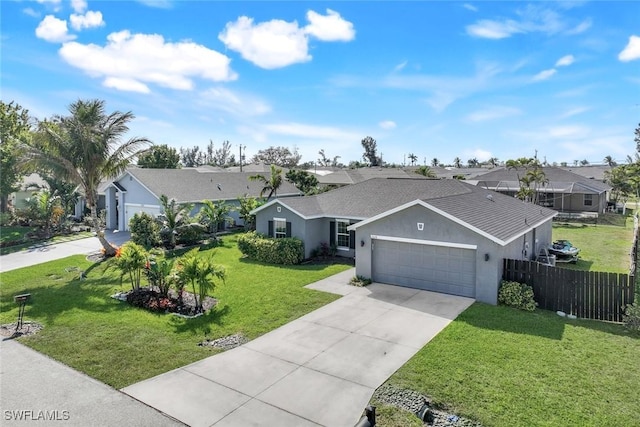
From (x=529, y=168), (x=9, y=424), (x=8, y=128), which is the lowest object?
(x=9, y=424)

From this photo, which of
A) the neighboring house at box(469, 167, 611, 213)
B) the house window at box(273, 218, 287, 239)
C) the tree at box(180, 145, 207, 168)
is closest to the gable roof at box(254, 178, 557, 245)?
the house window at box(273, 218, 287, 239)

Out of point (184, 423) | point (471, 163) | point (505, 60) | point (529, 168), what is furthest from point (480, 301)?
point (471, 163)

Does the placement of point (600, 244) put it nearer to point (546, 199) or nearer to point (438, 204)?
point (438, 204)

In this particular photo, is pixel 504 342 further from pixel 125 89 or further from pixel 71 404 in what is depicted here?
pixel 125 89

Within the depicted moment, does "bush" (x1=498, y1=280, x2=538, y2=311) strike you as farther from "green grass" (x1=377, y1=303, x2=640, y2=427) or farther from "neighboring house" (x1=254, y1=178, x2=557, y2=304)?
"green grass" (x1=377, y1=303, x2=640, y2=427)

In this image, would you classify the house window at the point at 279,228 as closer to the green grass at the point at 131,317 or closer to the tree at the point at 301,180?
the green grass at the point at 131,317

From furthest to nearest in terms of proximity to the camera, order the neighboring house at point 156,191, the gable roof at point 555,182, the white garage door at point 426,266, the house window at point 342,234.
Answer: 1. the gable roof at point 555,182
2. the neighboring house at point 156,191
3. the house window at point 342,234
4. the white garage door at point 426,266

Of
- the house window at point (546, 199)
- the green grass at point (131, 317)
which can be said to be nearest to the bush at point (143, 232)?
the green grass at point (131, 317)
